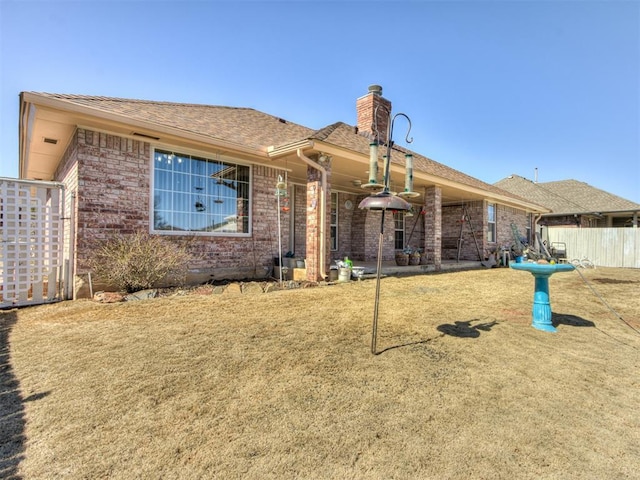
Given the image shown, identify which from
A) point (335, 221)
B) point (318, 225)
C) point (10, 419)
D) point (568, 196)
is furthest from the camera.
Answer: point (568, 196)

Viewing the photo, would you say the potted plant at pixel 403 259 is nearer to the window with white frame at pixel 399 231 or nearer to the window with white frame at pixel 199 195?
the window with white frame at pixel 399 231

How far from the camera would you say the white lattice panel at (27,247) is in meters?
5.15

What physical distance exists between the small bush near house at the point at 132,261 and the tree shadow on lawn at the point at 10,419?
7.82ft

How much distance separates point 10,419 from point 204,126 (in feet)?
21.7

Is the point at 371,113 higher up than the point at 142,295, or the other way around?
the point at 371,113

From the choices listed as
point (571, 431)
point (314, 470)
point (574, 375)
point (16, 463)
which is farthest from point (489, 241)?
point (16, 463)

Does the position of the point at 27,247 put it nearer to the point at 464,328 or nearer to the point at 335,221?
the point at 464,328

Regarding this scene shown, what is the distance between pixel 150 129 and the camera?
6.01m

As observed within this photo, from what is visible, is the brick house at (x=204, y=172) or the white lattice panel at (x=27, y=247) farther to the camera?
the brick house at (x=204, y=172)

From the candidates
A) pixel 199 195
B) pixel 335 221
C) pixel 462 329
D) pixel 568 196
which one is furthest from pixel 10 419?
pixel 568 196

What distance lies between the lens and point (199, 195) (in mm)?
7359

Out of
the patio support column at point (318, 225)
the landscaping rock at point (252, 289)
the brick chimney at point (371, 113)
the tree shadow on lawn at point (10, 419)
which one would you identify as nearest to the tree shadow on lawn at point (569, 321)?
the patio support column at point (318, 225)

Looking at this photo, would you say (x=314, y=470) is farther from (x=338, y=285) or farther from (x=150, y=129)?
(x=150, y=129)

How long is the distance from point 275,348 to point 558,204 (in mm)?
25487
